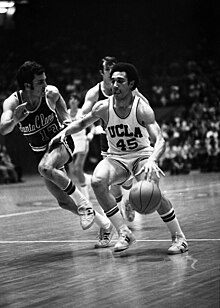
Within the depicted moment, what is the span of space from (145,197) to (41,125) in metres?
1.97

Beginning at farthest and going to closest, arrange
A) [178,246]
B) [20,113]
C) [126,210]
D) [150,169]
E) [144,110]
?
[126,210] → [20,113] → [144,110] → [178,246] → [150,169]

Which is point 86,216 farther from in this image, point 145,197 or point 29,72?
point 29,72

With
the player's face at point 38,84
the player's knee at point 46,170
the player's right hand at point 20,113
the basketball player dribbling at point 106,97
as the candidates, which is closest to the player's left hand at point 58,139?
the player's knee at point 46,170

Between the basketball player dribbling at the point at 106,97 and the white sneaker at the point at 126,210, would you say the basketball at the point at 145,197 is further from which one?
the white sneaker at the point at 126,210

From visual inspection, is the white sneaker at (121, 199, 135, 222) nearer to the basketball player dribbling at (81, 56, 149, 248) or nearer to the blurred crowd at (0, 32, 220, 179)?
the basketball player dribbling at (81, 56, 149, 248)

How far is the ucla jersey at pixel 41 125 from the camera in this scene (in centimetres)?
782

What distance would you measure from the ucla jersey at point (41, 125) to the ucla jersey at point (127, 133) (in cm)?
92

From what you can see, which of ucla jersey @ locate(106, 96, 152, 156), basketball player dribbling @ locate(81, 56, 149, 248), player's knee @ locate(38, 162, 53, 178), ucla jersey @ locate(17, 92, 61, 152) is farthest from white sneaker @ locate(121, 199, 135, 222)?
ucla jersey @ locate(106, 96, 152, 156)

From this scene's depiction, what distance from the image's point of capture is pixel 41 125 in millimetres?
7875

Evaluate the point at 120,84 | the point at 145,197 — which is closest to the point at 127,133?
the point at 120,84

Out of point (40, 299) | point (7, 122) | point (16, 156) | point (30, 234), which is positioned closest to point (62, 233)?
point (30, 234)

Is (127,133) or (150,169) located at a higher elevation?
(127,133)

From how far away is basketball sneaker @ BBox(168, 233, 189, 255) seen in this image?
6.69 metres

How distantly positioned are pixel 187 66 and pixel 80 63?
4559mm
